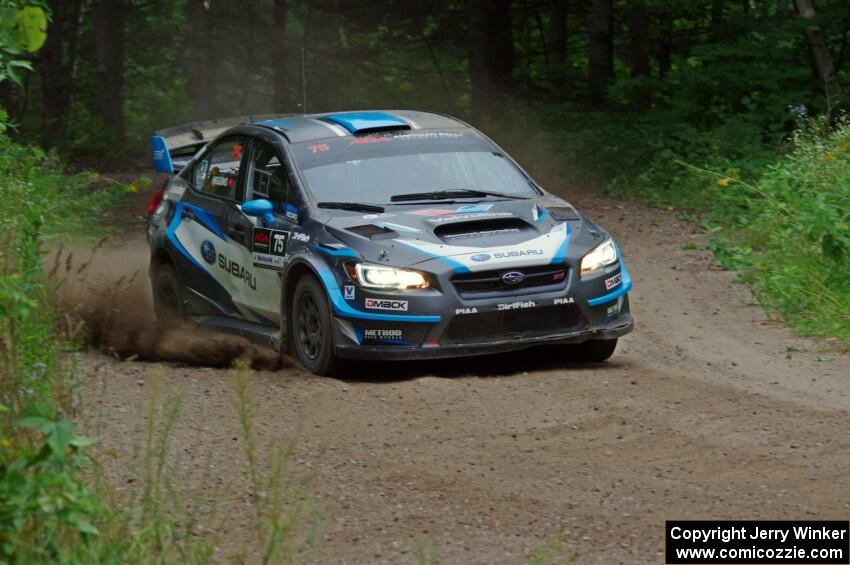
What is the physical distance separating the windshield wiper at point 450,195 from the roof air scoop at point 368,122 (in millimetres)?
868

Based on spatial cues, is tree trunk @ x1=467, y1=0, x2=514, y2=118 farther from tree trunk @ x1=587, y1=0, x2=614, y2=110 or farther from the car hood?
the car hood

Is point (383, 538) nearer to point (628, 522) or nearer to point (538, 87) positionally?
point (628, 522)

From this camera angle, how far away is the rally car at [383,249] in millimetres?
8539

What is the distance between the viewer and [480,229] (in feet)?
29.1

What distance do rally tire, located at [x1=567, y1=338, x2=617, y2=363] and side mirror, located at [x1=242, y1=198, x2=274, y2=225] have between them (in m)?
2.28

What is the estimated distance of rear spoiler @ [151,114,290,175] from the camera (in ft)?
39.4

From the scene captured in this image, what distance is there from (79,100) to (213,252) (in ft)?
107

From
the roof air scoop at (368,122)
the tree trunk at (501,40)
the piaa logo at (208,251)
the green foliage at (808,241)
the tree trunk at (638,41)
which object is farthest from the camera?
the tree trunk at (638,41)

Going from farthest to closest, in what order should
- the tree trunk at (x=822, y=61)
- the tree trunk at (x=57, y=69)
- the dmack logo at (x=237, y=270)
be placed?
the tree trunk at (x=57, y=69) < the tree trunk at (x=822, y=61) < the dmack logo at (x=237, y=270)

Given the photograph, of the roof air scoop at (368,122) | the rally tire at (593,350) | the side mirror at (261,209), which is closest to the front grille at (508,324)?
A: the rally tire at (593,350)

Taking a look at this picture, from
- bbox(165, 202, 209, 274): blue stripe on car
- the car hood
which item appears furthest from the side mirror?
bbox(165, 202, 209, 274): blue stripe on car

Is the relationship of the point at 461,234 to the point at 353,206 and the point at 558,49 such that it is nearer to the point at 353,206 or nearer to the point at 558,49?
the point at 353,206

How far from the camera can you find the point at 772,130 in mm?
17938

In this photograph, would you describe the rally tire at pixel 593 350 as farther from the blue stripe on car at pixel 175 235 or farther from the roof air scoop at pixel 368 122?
the blue stripe on car at pixel 175 235
